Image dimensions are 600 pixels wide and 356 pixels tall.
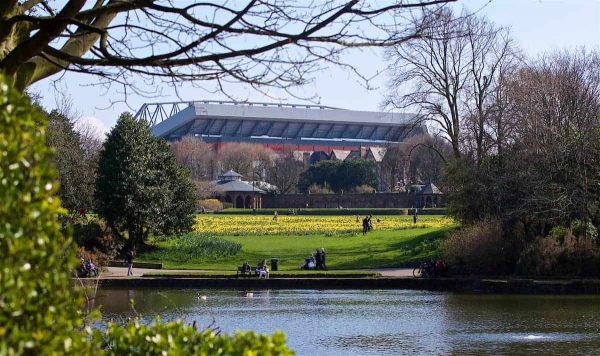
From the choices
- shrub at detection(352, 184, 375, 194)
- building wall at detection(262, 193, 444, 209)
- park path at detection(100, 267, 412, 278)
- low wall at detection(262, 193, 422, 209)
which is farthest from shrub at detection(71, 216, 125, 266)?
shrub at detection(352, 184, 375, 194)

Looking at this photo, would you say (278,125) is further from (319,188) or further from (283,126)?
(319,188)

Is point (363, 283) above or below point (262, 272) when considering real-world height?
below

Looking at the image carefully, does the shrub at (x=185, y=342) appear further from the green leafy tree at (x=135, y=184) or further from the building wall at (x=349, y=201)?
the building wall at (x=349, y=201)

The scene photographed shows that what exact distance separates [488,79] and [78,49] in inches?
1494

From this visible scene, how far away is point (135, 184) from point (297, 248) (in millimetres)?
8692

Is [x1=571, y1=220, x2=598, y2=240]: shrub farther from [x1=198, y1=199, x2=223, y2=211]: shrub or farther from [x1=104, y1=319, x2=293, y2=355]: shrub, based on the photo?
[x1=198, y1=199, x2=223, y2=211]: shrub

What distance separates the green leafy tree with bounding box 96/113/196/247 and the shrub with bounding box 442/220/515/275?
14538mm

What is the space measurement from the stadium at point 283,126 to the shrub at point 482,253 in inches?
5397

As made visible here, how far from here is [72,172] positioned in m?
45.8

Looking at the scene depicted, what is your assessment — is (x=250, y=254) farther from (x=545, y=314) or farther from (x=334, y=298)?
(x=545, y=314)

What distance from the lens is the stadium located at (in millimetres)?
177750

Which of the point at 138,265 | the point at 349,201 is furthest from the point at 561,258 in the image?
the point at 349,201

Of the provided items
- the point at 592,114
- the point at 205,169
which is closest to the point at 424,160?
the point at 205,169

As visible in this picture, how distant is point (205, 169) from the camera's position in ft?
419
